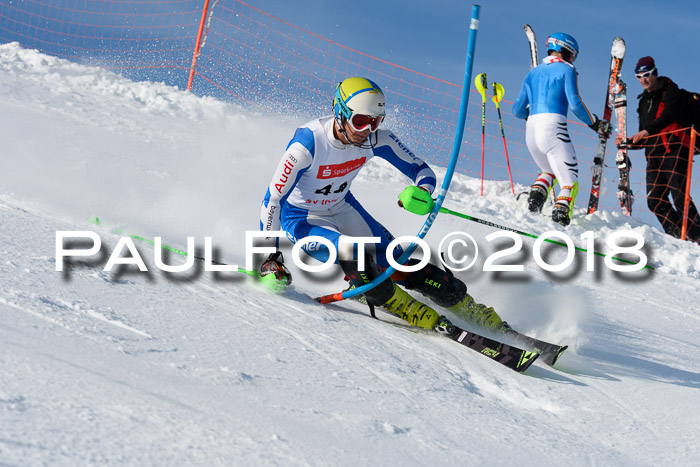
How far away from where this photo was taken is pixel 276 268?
4.05 m

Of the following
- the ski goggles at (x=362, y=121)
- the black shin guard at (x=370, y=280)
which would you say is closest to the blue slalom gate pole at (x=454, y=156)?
the black shin guard at (x=370, y=280)

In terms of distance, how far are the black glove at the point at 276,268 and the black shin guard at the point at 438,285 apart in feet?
2.64

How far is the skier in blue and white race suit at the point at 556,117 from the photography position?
7.73m

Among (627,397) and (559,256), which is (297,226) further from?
(559,256)

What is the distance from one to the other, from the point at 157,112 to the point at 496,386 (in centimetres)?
855

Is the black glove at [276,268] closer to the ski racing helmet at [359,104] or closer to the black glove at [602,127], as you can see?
the ski racing helmet at [359,104]

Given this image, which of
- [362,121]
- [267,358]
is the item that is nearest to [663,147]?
[362,121]

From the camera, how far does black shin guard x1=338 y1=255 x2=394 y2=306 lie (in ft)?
12.9

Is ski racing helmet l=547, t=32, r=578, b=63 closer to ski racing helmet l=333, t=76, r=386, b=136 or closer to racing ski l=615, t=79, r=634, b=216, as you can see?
racing ski l=615, t=79, r=634, b=216

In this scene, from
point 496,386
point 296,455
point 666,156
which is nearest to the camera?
point 296,455

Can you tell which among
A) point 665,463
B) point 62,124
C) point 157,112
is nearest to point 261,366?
point 665,463

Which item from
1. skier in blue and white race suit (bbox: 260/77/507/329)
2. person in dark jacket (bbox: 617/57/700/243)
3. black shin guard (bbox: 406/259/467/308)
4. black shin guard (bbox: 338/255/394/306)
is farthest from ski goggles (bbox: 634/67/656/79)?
black shin guard (bbox: 338/255/394/306)

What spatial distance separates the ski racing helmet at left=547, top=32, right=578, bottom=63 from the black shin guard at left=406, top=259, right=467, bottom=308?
4.75 metres

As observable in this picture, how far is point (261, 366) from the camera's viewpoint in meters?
2.59
